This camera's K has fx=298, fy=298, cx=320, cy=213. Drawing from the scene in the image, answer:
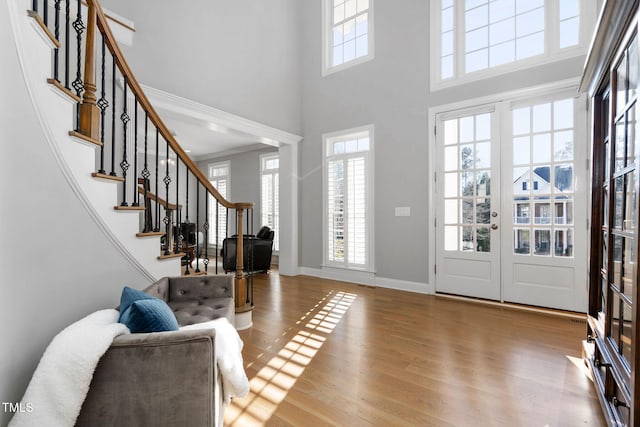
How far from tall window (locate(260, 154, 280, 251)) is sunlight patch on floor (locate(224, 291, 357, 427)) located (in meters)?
3.98

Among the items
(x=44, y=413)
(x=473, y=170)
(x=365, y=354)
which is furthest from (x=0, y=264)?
(x=473, y=170)

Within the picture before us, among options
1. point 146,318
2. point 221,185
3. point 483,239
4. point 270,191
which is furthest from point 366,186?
point 221,185

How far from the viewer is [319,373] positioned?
209cm

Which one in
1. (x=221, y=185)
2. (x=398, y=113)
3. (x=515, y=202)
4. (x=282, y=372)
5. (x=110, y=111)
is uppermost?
(x=398, y=113)

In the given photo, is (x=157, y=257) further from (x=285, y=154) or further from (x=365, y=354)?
(x=285, y=154)

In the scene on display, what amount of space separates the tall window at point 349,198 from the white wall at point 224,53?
41.1 inches

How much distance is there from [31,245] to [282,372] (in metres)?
1.62

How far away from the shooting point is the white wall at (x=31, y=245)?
46.6 inches

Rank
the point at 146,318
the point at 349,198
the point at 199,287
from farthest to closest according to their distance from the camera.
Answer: the point at 349,198
the point at 199,287
the point at 146,318

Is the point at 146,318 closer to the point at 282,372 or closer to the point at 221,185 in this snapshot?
the point at 282,372

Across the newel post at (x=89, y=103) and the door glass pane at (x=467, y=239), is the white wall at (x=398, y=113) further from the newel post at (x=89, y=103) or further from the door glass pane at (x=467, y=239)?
the newel post at (x=89, y=103)

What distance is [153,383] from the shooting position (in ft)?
3.70

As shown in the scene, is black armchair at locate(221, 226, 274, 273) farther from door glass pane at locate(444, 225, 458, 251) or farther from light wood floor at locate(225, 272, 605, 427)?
door glass pane at locate(444, 225, 458, 251)

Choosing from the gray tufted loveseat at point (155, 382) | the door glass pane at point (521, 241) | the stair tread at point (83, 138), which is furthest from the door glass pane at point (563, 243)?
the stair tread at point (83, 138)
